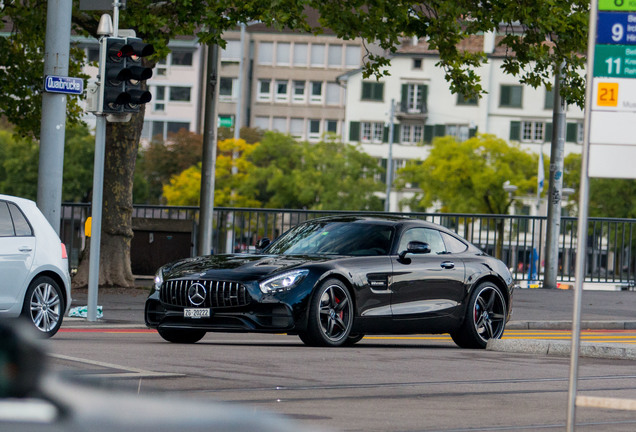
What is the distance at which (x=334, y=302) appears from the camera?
42.3 feet

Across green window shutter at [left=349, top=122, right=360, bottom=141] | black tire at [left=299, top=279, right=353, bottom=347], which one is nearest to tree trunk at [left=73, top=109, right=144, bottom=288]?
black tire at [left=299, top=279, right=353, bottom=347]

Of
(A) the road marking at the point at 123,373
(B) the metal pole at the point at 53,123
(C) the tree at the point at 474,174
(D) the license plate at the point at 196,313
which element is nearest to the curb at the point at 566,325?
(B) the metal pole at the point at 53,123

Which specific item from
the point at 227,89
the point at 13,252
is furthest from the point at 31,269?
the point at 227,89

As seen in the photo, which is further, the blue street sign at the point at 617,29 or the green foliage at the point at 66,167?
the green foliage at the point at 66,167

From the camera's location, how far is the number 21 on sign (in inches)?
261

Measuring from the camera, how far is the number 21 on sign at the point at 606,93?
6.62m

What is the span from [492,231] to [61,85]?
43.5 feet

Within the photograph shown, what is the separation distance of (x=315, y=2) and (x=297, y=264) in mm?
8890

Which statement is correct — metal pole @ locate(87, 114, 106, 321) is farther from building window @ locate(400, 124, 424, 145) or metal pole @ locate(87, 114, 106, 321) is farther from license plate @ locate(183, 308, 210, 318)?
building window @ locate(400, 124, 424, 145)

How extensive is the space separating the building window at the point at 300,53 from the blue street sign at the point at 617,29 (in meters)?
109

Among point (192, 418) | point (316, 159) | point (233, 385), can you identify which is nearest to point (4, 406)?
point (192, 418)

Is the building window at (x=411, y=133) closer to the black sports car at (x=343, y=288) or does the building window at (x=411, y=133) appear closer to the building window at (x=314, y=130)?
the building window at (x=314, y=130)

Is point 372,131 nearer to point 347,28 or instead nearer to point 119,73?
point 347,28

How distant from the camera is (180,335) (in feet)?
43.8
